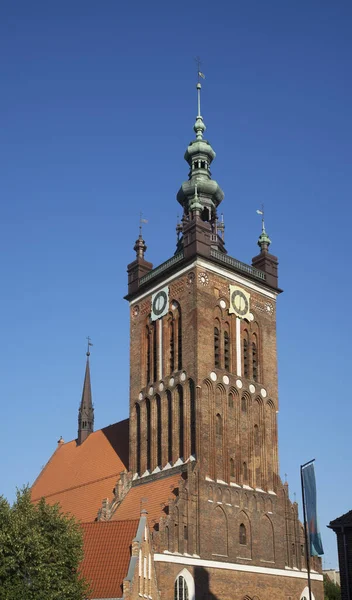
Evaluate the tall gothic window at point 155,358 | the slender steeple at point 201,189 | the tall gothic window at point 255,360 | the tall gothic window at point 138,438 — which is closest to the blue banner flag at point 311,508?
the tall gothic window at point 255,360

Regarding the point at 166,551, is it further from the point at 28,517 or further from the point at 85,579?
the point at 28,517

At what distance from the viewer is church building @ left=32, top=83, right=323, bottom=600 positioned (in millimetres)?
39031

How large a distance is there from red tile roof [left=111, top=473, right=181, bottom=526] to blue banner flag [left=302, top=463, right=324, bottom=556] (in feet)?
37.7

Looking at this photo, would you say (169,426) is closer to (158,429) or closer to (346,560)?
(158,429)

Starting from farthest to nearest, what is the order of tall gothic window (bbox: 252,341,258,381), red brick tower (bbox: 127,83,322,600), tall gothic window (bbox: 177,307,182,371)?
tall gothic window (bbox: 252,341,258,381) < tall gothic window (bbox: 177,307,182,371) < red brick tower (bbox: 127,83,322,600)

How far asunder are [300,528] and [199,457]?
8119mm

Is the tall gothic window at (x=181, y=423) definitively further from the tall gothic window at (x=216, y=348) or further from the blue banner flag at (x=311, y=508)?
the blue banner flag at (x=311, y=508)

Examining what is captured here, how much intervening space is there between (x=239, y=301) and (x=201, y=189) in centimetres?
892

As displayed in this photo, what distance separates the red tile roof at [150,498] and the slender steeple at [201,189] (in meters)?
14.9

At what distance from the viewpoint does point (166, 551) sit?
38.8 metres

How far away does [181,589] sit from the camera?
38.9 meters

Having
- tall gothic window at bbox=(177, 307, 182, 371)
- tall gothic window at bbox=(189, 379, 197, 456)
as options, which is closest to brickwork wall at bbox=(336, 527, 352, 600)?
tall gothic window at bbox=(189, 379, 197, 456)

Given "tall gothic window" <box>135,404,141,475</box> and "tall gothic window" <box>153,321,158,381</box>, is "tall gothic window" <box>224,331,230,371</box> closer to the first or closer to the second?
"tall gothic window" <box>153,321,158,381</box>

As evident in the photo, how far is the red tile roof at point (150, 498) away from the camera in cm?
4125
